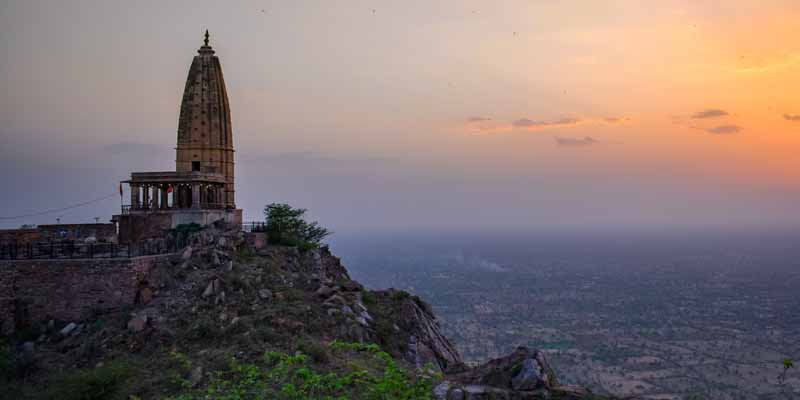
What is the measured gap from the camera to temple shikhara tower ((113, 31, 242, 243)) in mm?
30422

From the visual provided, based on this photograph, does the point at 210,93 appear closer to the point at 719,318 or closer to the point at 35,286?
the point at 35,286

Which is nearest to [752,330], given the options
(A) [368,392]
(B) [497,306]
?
(B) [497,306]

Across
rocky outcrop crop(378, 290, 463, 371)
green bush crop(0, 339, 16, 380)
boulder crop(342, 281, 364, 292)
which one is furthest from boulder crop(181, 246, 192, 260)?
rocky outcrop crop(378, 290, 463, 371)

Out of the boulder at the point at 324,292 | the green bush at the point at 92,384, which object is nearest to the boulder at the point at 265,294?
the boulder at the point at 324,292

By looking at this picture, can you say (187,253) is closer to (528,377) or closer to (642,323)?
(528,377)

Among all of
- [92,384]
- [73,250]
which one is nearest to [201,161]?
[73,250]

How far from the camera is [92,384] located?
14406 millimetres

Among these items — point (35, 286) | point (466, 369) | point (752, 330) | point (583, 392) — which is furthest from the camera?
point (752, 330)

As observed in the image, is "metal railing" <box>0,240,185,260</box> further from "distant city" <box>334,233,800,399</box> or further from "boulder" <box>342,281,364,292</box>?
"distant city" <box>334,233,800,399</box>

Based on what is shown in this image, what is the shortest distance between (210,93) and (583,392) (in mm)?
27670

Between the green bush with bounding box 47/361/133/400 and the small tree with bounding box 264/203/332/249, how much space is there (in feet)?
42.3

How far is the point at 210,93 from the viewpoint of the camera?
3422 cm

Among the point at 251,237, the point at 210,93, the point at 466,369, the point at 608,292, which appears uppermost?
the point at 210,93

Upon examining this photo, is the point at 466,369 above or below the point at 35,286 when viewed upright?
below
